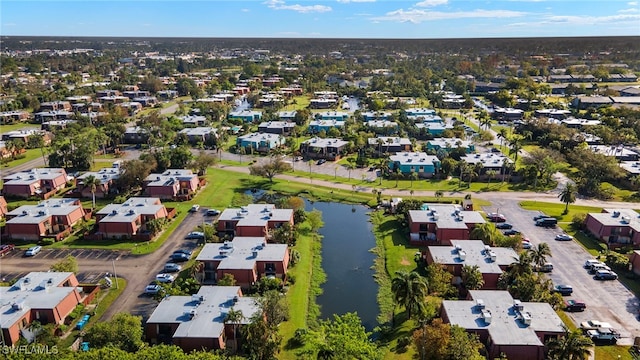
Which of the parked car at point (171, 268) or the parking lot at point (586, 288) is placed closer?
the parking lot at point (586, 288)

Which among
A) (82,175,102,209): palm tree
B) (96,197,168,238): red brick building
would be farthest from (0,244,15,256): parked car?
(82,175,102,209): palm tree

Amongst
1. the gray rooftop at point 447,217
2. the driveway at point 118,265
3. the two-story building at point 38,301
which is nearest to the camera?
the two-story building at point 38,301

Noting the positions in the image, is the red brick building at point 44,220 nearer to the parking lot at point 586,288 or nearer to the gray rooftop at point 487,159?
the parking lot at point 586,288

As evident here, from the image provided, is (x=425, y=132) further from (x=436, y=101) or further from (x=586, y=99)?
(x=586, y=99)

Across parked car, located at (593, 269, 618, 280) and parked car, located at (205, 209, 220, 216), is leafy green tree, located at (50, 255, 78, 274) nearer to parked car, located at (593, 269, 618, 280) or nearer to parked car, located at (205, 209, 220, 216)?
parked car, located at (205, 209, 220, 216)

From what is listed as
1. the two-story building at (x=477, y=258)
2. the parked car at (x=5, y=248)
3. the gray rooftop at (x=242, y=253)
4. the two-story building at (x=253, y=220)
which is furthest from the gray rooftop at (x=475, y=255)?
the parked car at (x=5, y=248)

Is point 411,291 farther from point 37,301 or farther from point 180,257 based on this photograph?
point 37,301
